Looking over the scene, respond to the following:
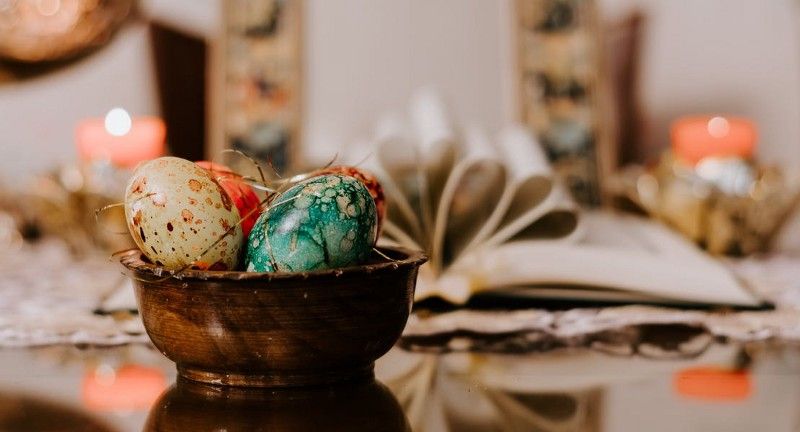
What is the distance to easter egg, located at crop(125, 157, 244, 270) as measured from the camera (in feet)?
1.69

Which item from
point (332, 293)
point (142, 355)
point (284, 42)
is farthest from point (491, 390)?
point (284, 42)

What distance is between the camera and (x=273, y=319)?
1.62 feet

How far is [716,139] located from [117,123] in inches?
36.3

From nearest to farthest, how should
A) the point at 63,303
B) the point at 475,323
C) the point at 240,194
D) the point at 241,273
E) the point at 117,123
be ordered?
the point at 241,273
the point at 240,194
the point at 475,323
the point at 63,303
the point at 117,123

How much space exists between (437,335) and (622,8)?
3.94 feet

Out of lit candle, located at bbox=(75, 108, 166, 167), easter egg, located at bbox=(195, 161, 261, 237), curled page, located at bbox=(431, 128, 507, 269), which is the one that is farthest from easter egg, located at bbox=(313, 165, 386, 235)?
lit candle, located at bbox=(75, 108, 166, 167)

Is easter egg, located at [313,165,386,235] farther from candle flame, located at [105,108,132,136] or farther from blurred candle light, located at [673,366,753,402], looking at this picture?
candle flame, located at [105,108,132,136]

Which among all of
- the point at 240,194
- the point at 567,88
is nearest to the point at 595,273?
the point at 240,194

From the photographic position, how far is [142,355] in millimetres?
636

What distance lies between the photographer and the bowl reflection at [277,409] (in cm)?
46

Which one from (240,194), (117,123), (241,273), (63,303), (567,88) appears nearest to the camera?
(241,273)

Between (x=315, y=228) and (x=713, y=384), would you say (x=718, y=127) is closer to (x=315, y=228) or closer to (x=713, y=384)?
(x=713, y=384)

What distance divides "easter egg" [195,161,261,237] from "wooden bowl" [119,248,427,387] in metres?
0.08

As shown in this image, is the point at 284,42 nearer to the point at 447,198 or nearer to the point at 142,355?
the point at 447,198
